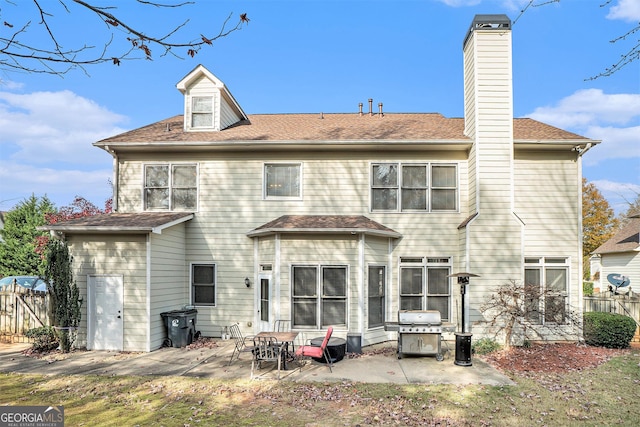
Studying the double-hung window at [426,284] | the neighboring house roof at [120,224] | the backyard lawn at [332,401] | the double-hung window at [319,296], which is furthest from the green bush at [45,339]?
the double-hung window at [426,284]

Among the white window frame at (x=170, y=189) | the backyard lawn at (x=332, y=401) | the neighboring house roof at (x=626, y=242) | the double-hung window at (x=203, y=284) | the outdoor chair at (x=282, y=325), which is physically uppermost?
the white window frame at (x=170, y=189)

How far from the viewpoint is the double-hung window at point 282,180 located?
41.1ft

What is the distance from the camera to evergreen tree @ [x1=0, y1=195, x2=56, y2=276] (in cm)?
2245

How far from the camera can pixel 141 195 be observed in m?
12.8

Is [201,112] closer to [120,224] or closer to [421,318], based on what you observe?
[120,224]

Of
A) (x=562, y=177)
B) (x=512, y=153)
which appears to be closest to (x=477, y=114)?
(x=512, y=153)

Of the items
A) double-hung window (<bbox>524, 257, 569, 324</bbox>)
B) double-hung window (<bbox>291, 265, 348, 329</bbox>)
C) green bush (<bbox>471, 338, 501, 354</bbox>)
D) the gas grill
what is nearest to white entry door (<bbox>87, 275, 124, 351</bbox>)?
double-hung window (<bbox>291, 265, 348, 329</bbox>)

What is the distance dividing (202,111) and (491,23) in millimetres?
9654

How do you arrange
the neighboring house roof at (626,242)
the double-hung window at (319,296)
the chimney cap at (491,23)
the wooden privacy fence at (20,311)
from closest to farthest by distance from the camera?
1. the double-hung window at (319,296)
2. the chimney cap at (491,23)
3. the wooden privacy fence at (20,311)
4. the neighboring house roof at (626,242)

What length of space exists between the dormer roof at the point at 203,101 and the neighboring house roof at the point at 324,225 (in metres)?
4.29

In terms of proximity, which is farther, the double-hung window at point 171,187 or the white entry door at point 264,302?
the double-hung window at point 171,187

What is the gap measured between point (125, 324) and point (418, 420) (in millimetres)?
8115

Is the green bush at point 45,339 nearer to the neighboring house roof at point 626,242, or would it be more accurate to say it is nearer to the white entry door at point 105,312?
the white entry door at point 105,312

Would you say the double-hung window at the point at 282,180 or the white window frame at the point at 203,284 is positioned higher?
the double-hung window at the point at 282,180
